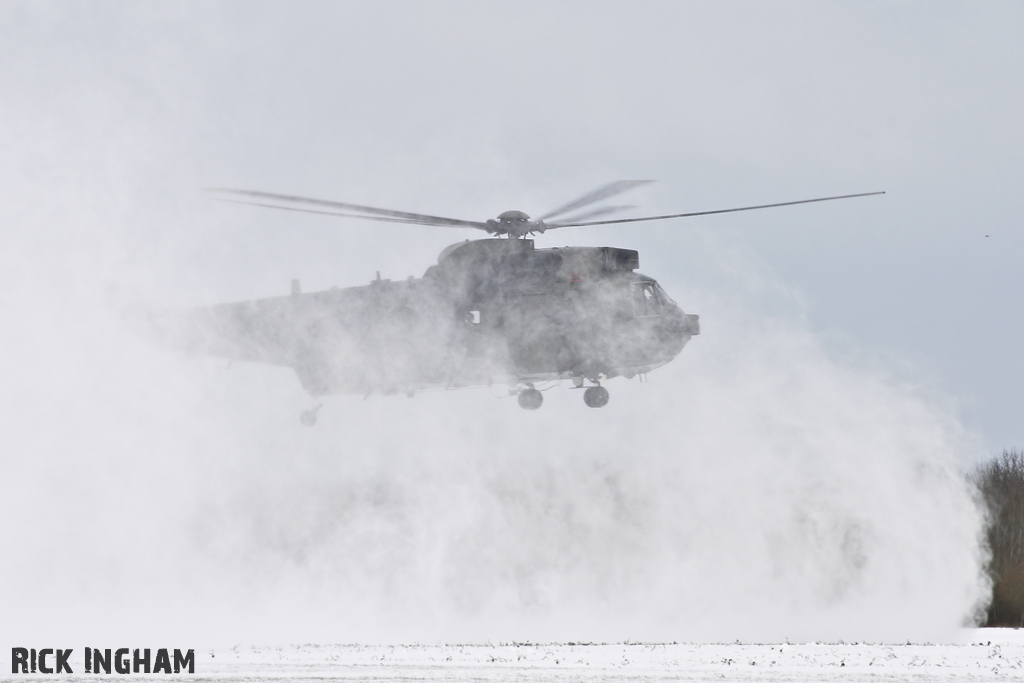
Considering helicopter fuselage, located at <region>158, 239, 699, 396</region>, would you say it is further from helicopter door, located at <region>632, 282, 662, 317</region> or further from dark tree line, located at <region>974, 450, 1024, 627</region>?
dark tree line, located at <region>974, 450, 1024, 627</region>

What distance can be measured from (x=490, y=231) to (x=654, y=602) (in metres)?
10.9

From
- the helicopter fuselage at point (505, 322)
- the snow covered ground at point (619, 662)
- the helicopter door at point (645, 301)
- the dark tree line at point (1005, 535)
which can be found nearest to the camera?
the snow covered ground at point (619, 662)

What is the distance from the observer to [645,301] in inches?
758

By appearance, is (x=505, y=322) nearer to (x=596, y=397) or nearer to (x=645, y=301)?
(x=596, y=397)

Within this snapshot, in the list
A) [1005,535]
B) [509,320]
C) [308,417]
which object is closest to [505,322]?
[509,320]

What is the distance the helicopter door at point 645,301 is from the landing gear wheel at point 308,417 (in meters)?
6.27

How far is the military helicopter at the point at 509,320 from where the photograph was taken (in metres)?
19.0

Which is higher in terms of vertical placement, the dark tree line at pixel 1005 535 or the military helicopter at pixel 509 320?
the military helicopter at pixel 509 320

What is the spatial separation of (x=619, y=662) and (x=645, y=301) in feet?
20.4

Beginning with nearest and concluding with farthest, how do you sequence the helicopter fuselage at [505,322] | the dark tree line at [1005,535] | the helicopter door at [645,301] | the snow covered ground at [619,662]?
1. the snow covered ground at [619,662]
2. the helicopter fuselage at [505,322]
3. the helicopter door at [645,301]
4. the dark tree line at [1005,535]

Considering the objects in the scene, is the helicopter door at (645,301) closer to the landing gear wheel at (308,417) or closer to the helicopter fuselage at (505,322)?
the helicopter fuselage at (505,322)

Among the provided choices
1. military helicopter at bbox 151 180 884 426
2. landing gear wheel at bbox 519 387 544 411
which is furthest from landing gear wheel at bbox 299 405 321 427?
landing gear wheel at bbox 519 387 544 411

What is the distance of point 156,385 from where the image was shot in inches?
1051

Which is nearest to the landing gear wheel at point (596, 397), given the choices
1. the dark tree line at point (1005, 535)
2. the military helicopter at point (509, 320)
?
the military helicopter at point (509, 320)
